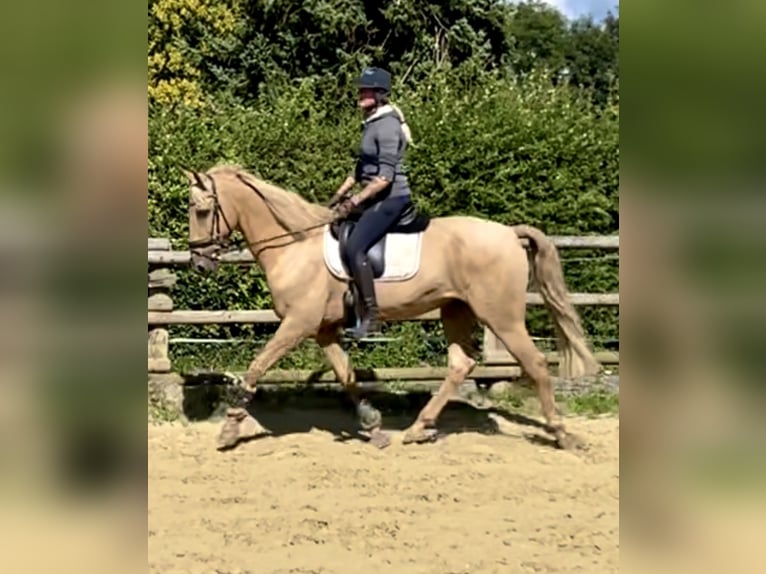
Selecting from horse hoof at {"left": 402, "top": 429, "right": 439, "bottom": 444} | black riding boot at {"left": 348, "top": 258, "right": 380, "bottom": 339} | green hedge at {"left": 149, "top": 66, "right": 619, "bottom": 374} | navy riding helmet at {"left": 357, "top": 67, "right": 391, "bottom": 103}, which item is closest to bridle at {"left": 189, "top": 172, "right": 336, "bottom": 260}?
black riding boot at {"left": 348, "top": 258, "right": 380, "bottom": 339}

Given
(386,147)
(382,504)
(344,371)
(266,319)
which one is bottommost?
(382,504)

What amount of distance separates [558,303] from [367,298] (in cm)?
134

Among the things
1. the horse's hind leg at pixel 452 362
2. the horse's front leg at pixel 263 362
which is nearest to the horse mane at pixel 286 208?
the horse's front leg at pixel 263 362

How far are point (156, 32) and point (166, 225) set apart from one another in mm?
11939

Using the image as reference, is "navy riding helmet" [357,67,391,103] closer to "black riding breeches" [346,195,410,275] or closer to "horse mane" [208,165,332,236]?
"black riding breeches" [346,195,410,275]

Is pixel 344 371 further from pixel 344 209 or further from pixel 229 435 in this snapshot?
pixel 344 209

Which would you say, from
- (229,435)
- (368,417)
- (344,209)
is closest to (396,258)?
(344,209)

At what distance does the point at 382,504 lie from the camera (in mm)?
4535

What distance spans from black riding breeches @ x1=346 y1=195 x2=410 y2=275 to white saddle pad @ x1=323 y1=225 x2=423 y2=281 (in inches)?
4.8

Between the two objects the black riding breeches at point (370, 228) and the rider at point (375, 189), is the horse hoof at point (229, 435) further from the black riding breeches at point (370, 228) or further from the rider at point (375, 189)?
the black riding breeches at point (370, 228)

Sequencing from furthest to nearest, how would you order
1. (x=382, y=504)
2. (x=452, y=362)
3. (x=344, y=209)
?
(x=452, y=362) < (x=344, y=209) < (x=382, y=504)
